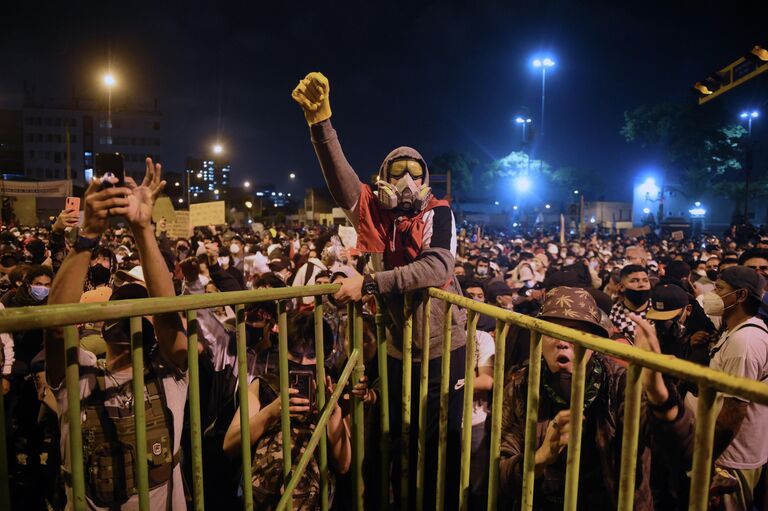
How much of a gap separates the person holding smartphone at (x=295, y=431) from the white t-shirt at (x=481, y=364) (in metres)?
1.37

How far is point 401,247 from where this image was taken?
130 inches

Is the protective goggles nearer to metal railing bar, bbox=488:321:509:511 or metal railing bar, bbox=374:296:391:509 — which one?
metal railing bar, bbox=374:296:391:509

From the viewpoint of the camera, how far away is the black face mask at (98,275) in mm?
7113

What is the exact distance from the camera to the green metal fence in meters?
1.62

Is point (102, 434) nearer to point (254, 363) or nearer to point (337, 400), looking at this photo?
point (337, 400)

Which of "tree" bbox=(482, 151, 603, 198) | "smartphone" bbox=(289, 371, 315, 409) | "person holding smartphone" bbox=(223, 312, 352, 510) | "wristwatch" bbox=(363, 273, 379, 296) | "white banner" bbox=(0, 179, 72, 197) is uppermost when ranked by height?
"tree" bbox=(482, 151, 603, 198)

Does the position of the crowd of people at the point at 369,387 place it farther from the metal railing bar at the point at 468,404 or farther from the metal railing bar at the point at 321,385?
the metal railing bar at the point at 468,404

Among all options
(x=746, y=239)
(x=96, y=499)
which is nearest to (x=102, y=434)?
(x=96, y=499)

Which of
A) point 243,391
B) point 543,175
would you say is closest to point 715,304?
point 243,391

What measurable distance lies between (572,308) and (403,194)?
1194mm

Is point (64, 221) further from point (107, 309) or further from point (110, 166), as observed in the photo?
point (107, 309)

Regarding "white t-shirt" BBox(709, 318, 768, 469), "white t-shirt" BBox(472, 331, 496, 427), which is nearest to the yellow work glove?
"white t-shirt" BBox(472, 331, 496, 427)

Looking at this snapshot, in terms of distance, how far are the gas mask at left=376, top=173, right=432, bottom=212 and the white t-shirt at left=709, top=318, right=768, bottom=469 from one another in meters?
2.25

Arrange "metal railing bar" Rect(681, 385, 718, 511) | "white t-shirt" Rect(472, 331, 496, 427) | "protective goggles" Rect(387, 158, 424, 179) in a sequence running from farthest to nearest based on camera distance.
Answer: "white t-shirt" Rect(472, 331, 496, 427), "protective goggles" Rect(387, 158, 424, 179), "metal railing bar" Rect(681, 385, 718, 511)
